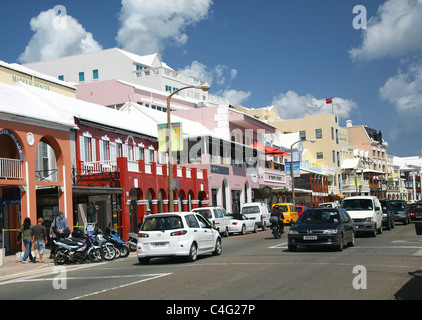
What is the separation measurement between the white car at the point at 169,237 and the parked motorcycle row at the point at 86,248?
116 inches

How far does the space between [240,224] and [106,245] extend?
15.5 m

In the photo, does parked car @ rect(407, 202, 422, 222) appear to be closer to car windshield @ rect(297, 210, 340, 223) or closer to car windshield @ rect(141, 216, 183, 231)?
car windshield @ rect(297, 210, 340, 223)

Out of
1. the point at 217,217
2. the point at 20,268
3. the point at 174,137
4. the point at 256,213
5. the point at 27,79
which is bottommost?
the point at 20,268

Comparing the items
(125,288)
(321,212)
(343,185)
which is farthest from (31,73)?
(343,185)

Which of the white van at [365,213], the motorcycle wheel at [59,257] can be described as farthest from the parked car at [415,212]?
the motorcycle wheel at [59,257]

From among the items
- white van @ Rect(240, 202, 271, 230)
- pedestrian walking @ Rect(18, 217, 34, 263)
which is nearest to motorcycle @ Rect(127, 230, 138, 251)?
pedestrian walking @ Rect(18, 217, 34, 263)

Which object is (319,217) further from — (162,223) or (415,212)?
(415,212)

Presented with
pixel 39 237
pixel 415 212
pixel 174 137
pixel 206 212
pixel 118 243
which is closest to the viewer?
pixel 39 237

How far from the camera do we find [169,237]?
57.1 ft

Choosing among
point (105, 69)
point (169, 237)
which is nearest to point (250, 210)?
point (169, 237)

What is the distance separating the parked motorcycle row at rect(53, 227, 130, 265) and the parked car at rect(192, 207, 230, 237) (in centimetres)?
1030

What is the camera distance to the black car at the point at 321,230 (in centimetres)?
1856
